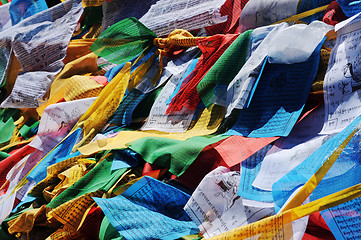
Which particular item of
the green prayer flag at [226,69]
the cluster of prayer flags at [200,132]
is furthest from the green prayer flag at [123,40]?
the green prayer flag at [226,69]

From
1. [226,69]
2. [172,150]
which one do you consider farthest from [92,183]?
[226,69]

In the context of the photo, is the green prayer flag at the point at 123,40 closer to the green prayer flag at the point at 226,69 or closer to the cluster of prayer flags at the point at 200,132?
the cluster of prayer flags at the point at 200,132

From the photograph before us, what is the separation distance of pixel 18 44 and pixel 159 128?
2.45ft

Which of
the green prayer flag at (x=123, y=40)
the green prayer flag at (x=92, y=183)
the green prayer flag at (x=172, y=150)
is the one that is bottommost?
the green prayer flag at (x=92, y=183)

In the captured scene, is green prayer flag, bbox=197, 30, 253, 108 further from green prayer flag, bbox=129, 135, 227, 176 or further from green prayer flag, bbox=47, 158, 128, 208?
green prayer flag, bbox=47, 158, 128, 208

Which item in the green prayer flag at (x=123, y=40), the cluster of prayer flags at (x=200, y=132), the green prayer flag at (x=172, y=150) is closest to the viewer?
the cluster of prayer flags at (x=200, y=132)

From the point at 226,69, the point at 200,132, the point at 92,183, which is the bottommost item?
the point at 92,183

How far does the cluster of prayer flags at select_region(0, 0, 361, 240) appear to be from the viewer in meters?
0.70

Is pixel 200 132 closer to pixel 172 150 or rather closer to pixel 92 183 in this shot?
pixel 172 150

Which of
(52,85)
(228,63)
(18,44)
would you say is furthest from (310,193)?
(18,44)

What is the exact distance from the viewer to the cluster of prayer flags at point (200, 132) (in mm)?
698

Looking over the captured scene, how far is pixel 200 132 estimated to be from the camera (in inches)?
38.4

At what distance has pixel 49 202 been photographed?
3.50ft

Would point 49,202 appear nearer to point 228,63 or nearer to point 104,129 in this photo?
point 104,129
